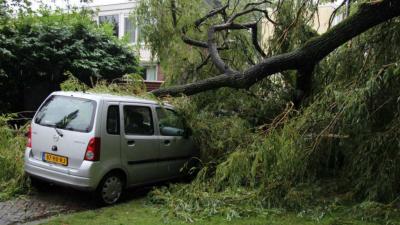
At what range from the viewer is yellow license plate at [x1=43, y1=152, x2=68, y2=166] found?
7389 millimetres

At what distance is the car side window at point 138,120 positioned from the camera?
8000 millimetres

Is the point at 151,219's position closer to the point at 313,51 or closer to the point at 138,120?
the point at 138,120

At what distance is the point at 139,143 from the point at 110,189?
36.0 inches

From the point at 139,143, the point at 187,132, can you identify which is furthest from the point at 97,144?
the point at 187,132

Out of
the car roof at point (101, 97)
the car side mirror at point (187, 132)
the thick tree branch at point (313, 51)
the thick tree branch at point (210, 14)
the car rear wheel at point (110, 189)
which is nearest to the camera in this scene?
the thick tree branch at point (313, 51)

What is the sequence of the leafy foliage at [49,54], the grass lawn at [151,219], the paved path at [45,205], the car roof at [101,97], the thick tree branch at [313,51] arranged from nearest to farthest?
the grass lawn at [151,219]
the paved path at [45,205]
the thick tree branch at [313,51]
the car roof at [101,97]
the leafy foliage at [49,54]

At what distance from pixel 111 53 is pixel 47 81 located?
2532 millimetres

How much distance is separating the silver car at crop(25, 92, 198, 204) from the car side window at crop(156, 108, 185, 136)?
0.35 ft

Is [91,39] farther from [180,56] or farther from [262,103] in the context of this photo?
[262,103]

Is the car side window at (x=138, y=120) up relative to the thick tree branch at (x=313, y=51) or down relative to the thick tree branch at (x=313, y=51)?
down

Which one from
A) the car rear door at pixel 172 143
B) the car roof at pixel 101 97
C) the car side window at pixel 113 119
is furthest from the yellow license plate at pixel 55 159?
the car rear door at pixel 172 143

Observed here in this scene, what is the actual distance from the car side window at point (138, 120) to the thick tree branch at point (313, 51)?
80.3 inches

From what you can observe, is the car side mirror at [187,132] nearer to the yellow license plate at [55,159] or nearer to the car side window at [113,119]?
the car side window at [113,119]

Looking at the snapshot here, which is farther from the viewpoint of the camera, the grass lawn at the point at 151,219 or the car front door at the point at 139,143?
the car front door at the point at 139,143
